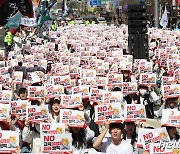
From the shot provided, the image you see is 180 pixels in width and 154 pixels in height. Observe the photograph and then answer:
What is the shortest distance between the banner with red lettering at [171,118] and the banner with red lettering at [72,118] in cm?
110

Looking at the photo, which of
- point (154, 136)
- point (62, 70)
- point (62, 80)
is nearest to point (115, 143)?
point (154, 136)

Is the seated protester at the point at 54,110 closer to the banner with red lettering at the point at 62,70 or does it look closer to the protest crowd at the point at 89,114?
the protest crowd at the point at 89,114

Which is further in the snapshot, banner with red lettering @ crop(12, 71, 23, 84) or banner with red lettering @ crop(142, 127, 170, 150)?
banner with red lettering @ crop(12, 71, 23, 84)

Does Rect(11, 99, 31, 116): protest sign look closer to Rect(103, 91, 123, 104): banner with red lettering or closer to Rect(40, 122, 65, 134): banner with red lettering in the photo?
Rect(103, 91, 123, 104): banner with red lettering

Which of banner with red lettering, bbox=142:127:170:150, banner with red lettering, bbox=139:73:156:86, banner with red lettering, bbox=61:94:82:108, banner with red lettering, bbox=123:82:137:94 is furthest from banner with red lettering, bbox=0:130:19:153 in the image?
banner with red lettering, bbox=139:73:156:86

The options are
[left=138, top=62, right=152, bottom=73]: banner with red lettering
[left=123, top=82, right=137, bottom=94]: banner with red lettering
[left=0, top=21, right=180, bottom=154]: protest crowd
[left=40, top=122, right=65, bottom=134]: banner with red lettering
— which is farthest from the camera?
[left=138, top=62, right=152, bottom=73]: banner with red lettering

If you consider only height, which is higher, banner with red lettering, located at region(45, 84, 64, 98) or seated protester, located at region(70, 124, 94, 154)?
banner with red lettering, located at region(45, 84, 64, 98)

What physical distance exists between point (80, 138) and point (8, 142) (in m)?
1.15

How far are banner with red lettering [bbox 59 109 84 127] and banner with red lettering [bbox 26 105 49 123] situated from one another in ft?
1.87

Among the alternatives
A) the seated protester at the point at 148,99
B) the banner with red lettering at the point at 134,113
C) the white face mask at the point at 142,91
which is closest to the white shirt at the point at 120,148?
the banner with red lettering at the point at 134,113

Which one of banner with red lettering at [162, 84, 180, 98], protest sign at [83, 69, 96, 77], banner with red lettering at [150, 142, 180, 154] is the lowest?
banner with red lettering at [150, 142, 180, 154]

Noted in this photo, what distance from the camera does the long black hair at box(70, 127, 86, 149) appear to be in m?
8.16

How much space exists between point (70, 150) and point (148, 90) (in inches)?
220

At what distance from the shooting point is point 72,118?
8805 millimetres
